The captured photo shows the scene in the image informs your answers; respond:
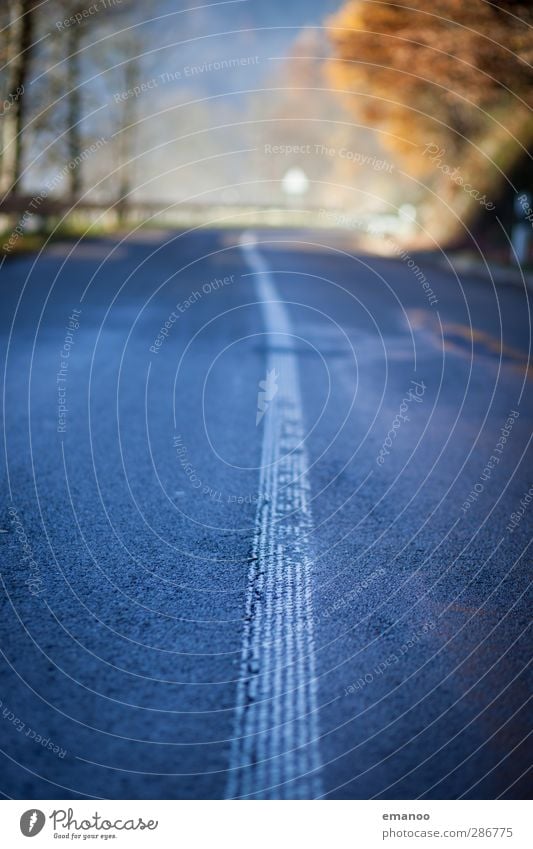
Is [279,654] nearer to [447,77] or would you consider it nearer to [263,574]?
[263,574]

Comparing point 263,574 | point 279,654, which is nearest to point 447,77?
point 263,574

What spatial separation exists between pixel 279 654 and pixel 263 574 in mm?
785

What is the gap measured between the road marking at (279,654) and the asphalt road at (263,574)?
10 mm

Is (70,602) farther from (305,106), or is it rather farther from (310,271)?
(305,106)

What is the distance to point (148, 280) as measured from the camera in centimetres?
1772

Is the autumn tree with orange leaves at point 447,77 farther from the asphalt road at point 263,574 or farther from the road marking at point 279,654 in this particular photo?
the road marking at point 279,654

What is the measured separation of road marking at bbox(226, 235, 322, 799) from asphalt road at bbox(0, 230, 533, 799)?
0.4 inches

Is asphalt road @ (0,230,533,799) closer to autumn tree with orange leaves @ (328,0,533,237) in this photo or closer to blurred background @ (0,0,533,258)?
blurred background @ (0,0,533,258)

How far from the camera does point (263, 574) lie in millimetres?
4406

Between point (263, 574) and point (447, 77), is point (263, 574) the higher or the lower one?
the lower one

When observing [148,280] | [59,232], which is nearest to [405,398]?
[148,280]

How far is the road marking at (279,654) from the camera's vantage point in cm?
292

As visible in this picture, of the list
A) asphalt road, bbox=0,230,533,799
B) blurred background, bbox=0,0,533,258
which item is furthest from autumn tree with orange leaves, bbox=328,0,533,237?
asphalt road, bbox=0,230,533,799

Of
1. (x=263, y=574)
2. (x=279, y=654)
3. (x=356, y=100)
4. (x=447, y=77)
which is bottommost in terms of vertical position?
(x=279, y=654)
